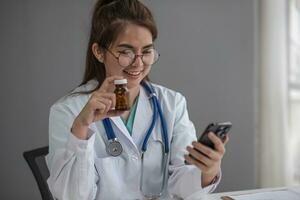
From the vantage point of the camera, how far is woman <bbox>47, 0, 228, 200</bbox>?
1.22m

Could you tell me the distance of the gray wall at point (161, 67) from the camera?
2443mm

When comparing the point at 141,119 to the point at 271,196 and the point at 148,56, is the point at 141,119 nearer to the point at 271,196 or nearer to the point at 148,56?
the point at 148,56

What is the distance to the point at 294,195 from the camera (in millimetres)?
1408

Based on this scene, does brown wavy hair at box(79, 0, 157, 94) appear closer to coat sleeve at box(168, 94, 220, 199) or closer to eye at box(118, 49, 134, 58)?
eye at box(118, 49, 134, 58)

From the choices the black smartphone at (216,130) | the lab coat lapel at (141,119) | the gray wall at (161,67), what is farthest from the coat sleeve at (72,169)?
the gray wall at (161,67)

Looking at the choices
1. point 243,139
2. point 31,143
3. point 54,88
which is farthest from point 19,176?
point 243,139

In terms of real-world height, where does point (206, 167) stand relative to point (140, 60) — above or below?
below

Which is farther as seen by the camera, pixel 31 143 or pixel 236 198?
pixel 31 143

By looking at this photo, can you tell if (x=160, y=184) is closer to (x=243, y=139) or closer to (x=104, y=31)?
(x=104, y=31)

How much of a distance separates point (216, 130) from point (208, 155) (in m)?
0.09

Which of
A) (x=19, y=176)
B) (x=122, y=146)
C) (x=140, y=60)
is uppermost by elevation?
(x=140, y=60)

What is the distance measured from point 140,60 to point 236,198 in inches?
22.4

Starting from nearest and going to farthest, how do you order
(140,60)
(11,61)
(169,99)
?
(140,60) → (169,99) → (11,61)

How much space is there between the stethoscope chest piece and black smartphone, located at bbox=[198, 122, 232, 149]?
1.06 feet
